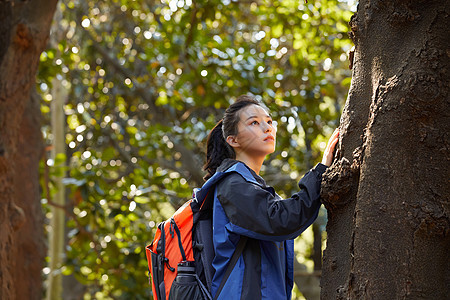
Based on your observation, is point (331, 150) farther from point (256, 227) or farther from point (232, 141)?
point (232, 141)

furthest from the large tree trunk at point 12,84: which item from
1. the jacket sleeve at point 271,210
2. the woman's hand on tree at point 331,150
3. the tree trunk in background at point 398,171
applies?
the tree trunk in background at point 398,171

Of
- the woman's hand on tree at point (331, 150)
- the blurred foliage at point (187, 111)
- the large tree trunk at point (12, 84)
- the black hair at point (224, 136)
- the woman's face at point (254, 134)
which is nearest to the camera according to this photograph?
the woman's hand on tree at point (331, 150)

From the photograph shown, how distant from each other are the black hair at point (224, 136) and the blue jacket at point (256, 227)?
343 mm

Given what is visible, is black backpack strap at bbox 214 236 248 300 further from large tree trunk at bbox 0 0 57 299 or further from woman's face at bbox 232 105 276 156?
large tree trunk at bbox 0 0 57 299

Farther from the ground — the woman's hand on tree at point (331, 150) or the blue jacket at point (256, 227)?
the woman's hand on tree at point (331, 150)

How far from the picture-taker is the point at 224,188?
2221 millimetres

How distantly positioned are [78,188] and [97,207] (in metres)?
0.28

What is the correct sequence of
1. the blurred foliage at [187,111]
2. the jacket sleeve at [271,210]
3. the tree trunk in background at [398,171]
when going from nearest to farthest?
the tree trunk in background at [398,171], the jacket sleeve at [271,210], the blurred foliage at [187,111]

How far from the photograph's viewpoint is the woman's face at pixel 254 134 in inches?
98.9

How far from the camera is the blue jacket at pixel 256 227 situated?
2039 mm

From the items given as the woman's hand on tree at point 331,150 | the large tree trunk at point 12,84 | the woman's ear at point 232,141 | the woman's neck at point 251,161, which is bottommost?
the woman's hand on tree at point 331,150

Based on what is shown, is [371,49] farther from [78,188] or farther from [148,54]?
[148,54]

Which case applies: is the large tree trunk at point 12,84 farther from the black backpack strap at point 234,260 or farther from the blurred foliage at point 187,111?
the black backpack strap at point 234,260

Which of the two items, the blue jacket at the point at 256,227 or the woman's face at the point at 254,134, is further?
the woman's face at the point at 254,134
